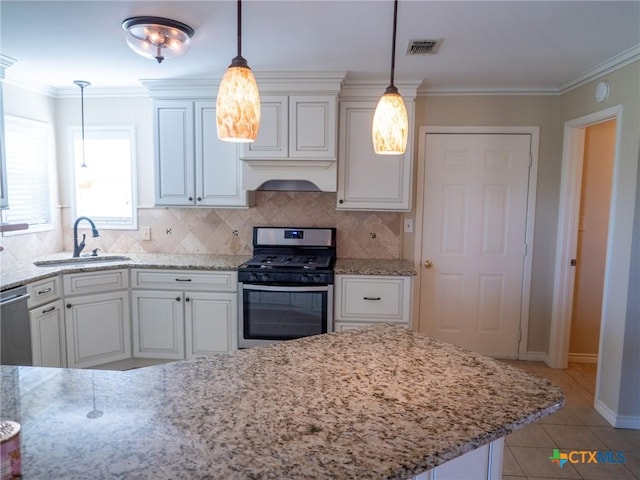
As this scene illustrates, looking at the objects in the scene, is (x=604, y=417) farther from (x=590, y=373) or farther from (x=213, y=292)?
(x=213, y=292)

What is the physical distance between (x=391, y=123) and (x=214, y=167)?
229 centimetres

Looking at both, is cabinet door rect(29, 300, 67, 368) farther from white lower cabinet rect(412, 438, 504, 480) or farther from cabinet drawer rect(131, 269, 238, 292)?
white lower cabinet rect(412, 438, 504, 480)

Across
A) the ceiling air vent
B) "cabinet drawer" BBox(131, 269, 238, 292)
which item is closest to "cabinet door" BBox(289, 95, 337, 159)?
the ceiling air vent

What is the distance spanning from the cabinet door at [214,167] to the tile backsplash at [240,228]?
0.96 ft

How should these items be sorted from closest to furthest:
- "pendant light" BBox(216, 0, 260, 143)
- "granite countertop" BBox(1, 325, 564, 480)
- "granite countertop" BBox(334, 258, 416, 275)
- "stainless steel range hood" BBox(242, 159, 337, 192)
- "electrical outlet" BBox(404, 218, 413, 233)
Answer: "granite countertop" BBox(1, 325, 564, 480)
"pendant light" BBox(216, 0, 260, 143)
"granite countertop" BBox(334, 258, 416, 275)
"stainless steel range hood" BBox(242, 159, 337, 192)
"electrical outlet" BBox(404, 218, 413, 233)

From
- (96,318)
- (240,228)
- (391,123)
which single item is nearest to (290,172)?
(240,228)

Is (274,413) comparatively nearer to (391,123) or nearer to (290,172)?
(391,123)

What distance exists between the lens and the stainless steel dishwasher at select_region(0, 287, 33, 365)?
7.89ft

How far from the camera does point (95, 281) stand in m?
3.05

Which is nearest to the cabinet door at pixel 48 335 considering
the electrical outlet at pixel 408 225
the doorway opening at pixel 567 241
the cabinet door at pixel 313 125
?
the cabinet door at pixel 313 125

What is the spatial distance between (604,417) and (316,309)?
2043 mm

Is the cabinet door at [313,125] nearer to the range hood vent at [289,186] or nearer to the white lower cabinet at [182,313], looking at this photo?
the range hood vent at [289,186]

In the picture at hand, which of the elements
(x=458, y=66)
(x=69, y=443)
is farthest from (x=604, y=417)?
(x=69, y=443)

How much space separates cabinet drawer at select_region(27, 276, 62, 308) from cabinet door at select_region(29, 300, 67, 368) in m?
0.04
